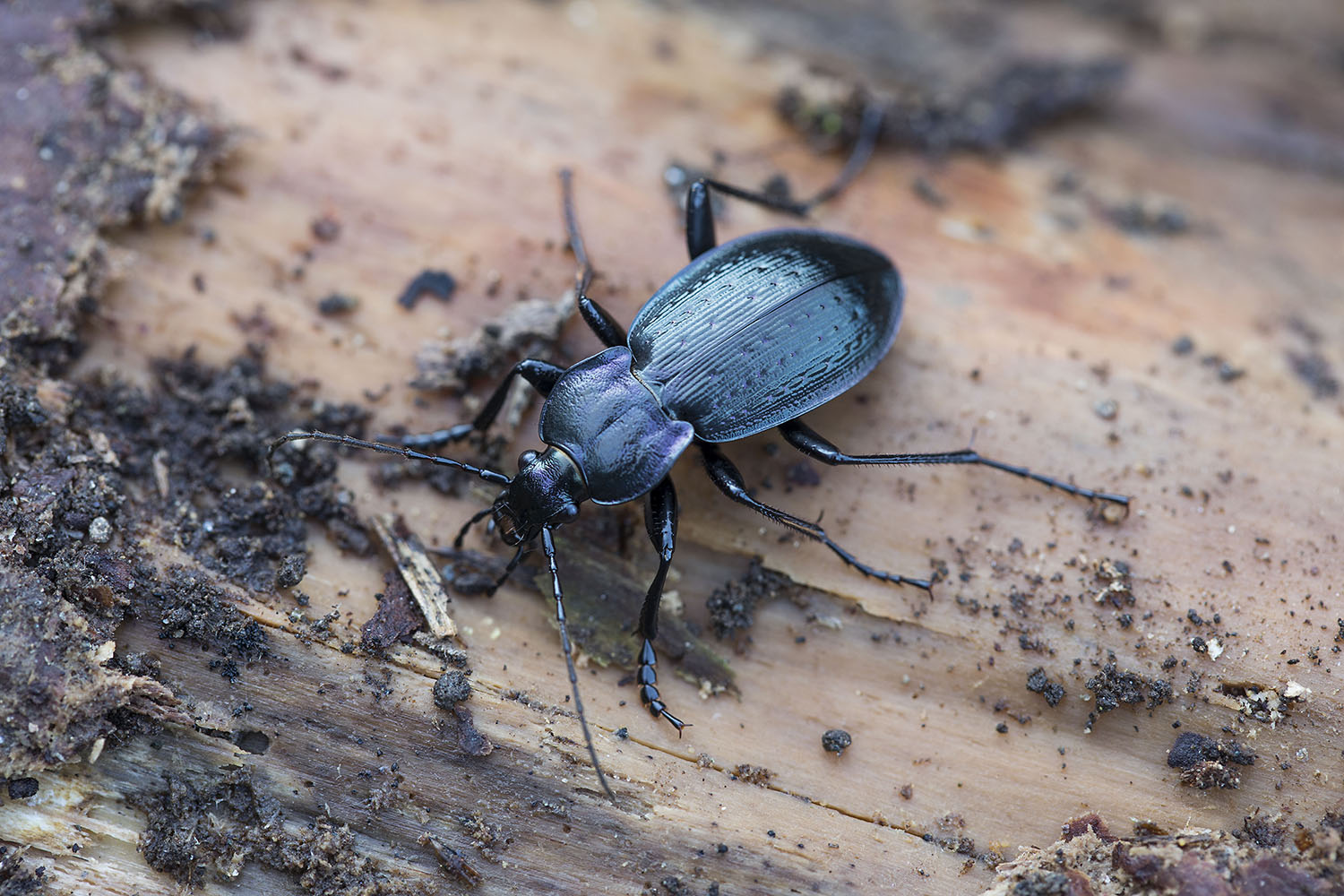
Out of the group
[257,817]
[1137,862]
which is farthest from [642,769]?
[1137,862]

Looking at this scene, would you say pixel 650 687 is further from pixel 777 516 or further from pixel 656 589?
pixel 777 516

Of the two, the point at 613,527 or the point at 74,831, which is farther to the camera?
the point at 613,527

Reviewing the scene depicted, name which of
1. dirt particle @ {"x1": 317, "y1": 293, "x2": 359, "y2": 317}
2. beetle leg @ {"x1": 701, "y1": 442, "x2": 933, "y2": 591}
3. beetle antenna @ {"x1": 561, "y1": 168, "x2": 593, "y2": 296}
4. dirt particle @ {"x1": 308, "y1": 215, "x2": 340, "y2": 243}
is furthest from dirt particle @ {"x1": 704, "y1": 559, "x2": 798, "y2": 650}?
dirt particle @ {"x1": 308, "y1": 215, "x2": 340, "y2": 243}

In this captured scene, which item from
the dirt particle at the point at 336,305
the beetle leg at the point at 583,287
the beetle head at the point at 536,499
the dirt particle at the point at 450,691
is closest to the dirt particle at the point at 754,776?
the dirt particle at the point at 450,691

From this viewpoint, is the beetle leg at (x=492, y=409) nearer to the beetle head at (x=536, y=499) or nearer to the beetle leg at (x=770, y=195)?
the beetle head at (x=536, y=499)

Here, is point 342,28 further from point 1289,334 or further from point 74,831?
point 1289,334

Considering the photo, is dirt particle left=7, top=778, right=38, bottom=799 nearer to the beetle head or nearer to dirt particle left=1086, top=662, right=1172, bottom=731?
the beetle head
